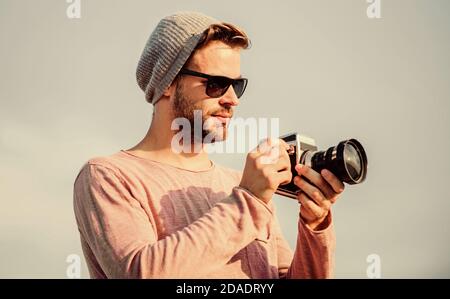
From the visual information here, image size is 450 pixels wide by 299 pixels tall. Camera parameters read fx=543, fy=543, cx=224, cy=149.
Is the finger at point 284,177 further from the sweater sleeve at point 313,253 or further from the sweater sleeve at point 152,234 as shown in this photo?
the sweater sleeve at point 313,253

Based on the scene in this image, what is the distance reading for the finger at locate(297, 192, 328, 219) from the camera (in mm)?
2682

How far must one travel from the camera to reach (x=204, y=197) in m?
2.81

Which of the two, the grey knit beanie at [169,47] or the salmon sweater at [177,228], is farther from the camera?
the grey knit beanie at [169,47]

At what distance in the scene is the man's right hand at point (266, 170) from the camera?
2434mm

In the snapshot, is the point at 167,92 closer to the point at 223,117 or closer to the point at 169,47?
the point at 169,47

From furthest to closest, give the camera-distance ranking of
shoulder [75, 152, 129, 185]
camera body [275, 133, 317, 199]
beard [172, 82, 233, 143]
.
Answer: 1. beard [172, 82, 233, 143]
2. camera body [275, 133, 317, 199]
3. shoulder [75, 152, 129, 185]

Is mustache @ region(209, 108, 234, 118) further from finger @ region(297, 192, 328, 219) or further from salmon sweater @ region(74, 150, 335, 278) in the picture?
Result: finger @ region(297, 192, 328, 219)

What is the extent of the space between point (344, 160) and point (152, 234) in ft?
3.18

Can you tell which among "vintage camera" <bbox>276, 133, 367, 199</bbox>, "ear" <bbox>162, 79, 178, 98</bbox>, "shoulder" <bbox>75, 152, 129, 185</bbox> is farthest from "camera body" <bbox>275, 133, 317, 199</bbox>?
"shoulder" <bbox>75, 152, 129, 185</bbox>

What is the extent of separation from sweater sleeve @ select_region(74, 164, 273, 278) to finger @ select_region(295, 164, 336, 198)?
0.35 m

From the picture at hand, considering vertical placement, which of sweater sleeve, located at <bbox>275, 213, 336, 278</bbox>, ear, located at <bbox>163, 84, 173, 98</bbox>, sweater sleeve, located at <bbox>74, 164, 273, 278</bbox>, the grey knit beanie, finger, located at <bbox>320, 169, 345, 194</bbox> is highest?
the grey knit beanie

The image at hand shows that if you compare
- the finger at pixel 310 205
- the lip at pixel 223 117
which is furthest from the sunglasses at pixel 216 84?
the finger at pixel 310 205

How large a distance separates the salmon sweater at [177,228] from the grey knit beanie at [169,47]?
0.52 meters

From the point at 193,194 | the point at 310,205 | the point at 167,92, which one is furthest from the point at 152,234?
the point at 167,92
